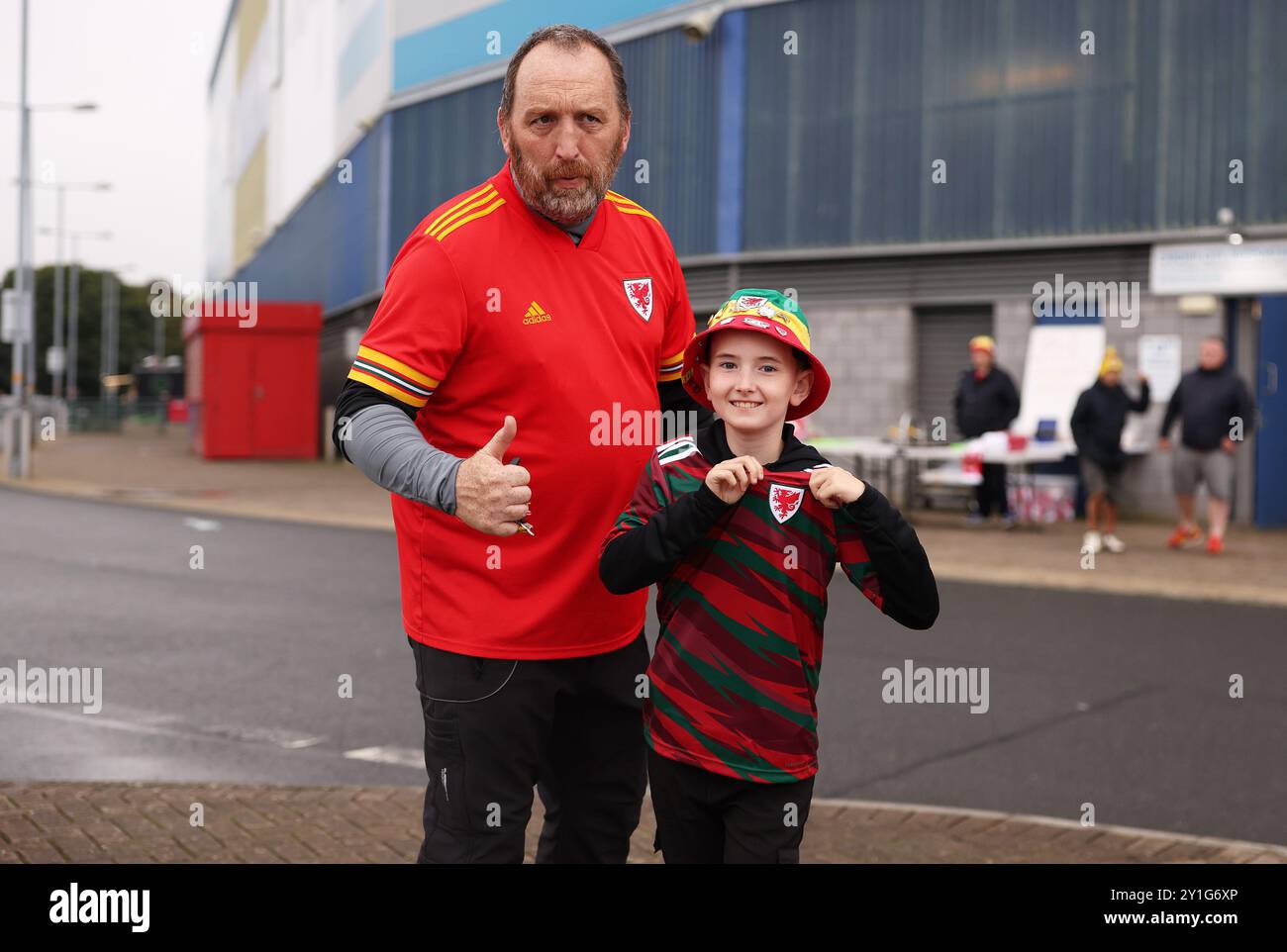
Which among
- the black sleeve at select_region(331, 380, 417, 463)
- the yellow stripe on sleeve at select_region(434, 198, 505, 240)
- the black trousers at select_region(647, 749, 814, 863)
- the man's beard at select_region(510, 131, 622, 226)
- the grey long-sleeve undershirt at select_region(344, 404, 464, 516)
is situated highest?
the man's beard at select_region(510, 131, 622, 226)

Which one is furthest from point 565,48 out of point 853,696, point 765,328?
point 853,696

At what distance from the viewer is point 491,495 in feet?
8.89

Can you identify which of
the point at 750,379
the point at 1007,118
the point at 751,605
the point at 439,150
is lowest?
the point at 751,605

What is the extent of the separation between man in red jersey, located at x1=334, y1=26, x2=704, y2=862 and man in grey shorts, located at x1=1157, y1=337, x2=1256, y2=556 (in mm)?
12075

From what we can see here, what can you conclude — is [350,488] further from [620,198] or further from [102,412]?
[102,412]

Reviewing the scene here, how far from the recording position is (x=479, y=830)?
317 cm

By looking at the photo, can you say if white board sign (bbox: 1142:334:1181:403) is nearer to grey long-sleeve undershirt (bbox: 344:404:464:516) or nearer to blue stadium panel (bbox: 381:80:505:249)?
blue stadium panel (bbox: 381:80:505:249)

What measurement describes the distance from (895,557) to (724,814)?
62cm

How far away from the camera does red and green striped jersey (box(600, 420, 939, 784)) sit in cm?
306

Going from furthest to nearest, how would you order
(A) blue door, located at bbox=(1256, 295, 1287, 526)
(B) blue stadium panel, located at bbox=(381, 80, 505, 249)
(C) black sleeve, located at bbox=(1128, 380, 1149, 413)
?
(B) blue stadium panel, located at bbox=(381, 80, 505, 249) < (A) blue door, located at bbox=(1256, 295, 1287, 526) < (C) black sleeve, located at bbox=(1128, 380, 1149, 413)

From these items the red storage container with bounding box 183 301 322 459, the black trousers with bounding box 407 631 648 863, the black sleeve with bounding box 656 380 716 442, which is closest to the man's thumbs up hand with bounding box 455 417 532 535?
the black trousers with bounding box 407 631 648 863

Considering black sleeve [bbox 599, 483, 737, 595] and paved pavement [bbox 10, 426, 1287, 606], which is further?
paved pavement [bbox 10, 426, 1287, 606]

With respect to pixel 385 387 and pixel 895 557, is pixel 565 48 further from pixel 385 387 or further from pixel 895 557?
pixel 895 557

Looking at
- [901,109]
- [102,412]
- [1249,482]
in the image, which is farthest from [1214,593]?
[102,412]
